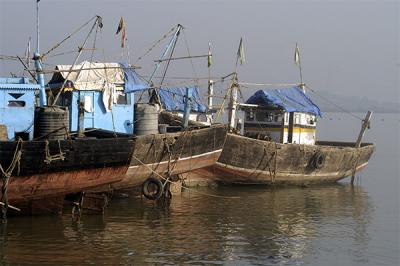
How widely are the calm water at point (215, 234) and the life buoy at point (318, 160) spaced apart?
2.98 m

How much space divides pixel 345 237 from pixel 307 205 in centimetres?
442

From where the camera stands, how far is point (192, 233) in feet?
42.9

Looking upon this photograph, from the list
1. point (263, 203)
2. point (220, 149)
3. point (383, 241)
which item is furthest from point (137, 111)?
point (383, 241)

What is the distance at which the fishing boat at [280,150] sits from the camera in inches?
763

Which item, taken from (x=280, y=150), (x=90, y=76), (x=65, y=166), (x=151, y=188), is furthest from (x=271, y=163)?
(x=65, y=166)

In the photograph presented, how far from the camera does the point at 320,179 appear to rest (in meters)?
22.7

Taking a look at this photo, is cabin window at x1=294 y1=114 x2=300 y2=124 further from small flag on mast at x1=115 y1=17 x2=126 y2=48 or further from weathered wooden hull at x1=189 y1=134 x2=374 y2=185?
small flag on mast at x1=115 y1=17 x2=126 y2=48

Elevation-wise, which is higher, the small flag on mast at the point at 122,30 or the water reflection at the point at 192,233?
the small flag on mast at the point at 122,30

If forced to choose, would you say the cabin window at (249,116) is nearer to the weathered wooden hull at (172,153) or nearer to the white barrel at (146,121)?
the weathered wooden hull at (172,153)

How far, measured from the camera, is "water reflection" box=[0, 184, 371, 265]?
36.4 ft

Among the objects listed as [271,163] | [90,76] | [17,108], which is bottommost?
[271,163]

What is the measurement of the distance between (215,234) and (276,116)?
998 cm

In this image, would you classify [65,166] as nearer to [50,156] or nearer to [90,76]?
[50,156]

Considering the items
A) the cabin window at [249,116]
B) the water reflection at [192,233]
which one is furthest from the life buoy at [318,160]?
the water reflection at [192,233]
